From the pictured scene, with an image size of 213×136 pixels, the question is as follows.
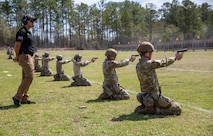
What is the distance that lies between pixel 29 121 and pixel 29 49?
8.77 feet


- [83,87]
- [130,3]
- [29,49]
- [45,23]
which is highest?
[130,3]

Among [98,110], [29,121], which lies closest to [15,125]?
[29,121]

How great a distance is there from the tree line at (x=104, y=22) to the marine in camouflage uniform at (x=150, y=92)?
253ft

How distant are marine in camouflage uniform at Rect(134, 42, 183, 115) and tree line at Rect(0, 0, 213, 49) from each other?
253 ft

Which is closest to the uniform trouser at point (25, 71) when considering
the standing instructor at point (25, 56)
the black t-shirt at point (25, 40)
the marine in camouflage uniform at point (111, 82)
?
the standing instructor at point (25, 56)

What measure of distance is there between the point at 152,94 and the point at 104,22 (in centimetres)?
9812

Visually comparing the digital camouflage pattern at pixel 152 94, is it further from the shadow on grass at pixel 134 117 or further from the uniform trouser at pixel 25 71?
the uniform trouser at pixel 25 71

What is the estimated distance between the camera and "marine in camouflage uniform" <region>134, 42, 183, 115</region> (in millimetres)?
6820

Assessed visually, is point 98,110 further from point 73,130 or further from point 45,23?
point 45,23

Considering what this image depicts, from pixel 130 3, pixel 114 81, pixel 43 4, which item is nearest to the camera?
pixel 114 81

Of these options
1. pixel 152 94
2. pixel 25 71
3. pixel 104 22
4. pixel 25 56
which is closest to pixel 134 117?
pixel 152 94

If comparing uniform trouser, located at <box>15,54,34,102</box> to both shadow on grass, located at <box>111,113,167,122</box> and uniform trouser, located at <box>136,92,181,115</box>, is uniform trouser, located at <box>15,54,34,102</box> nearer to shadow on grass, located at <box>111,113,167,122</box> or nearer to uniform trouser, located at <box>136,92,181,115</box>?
shadow on grass, located at <box>111,113,167,122</box>

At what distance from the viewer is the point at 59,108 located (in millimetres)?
8289

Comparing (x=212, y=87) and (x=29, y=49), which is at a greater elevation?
(x=29, y=49)
